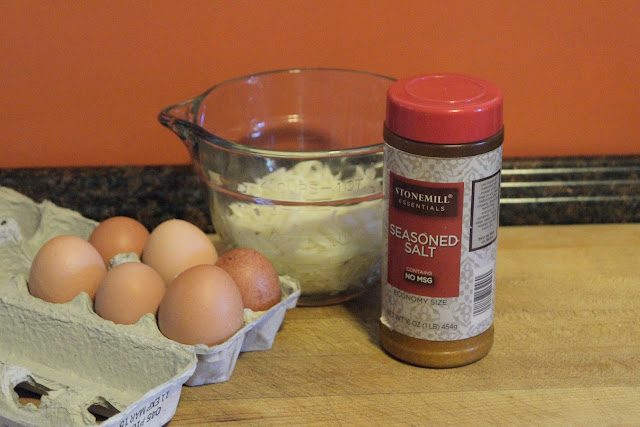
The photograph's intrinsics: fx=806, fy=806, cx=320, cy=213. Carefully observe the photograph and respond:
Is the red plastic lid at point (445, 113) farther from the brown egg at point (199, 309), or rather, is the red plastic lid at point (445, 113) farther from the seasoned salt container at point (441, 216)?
the brown egg at point (199, 309)

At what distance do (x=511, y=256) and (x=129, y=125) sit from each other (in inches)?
→ 24.7

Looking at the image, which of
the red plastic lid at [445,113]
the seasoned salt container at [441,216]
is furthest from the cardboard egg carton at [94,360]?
the red plastic lid at [445,113]

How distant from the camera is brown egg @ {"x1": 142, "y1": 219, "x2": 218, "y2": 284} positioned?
1.01 metres

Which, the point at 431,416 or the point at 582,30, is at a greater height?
the point at 582,30

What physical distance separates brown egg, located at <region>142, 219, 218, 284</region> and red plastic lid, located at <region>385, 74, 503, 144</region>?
0.99ft

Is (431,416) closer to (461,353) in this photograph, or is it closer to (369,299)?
(461,353)

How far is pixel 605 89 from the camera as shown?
1.29 metres

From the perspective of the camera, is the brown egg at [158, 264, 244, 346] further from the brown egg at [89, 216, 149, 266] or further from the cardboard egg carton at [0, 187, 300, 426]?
the brown egg at [89, 216, 149, 266]

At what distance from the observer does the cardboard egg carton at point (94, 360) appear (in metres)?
0.83

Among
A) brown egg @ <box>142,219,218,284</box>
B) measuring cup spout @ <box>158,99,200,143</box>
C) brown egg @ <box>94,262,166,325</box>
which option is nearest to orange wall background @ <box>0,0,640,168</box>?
measuring cup spout @ <box>158,99,200,143</box>

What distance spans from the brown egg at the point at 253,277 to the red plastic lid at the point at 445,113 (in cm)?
24

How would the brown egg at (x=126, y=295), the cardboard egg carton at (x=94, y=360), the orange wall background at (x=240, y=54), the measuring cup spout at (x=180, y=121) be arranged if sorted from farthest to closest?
the orange wall background at (x=240, y=54) → the measuring cup spout at (x=180, y=121) → the brown egg at (x=126, y=295) → the cardboard egg carton at (x=94, y=360)

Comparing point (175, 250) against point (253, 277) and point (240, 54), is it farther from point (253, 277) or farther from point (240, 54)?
point (240, 54)

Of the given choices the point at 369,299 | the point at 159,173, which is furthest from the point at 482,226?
the point at 159,173
